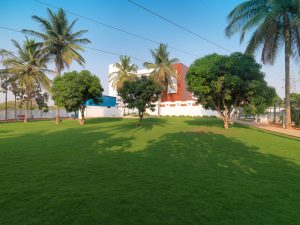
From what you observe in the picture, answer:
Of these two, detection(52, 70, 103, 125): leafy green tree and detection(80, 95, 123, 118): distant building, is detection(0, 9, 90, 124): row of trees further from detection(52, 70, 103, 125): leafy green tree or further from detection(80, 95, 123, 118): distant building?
detection(80, 95, 123, 118): distant building

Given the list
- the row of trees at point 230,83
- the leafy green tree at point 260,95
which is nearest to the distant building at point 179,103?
the row of trees at point 230,83

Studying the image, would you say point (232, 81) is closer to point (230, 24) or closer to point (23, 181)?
point (230, 24)

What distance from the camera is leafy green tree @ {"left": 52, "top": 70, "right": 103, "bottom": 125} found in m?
21.0

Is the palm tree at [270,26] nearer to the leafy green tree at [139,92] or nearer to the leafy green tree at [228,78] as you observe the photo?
the leafy green tree at [228,78]

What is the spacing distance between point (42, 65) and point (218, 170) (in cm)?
2650

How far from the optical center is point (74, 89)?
20.9 m

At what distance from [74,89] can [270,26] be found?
16.8 meters

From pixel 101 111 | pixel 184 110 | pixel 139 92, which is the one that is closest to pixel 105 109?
pixel 101 111

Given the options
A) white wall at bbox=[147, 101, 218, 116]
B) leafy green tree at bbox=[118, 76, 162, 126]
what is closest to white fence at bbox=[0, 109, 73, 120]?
white wall at bbox=[147, 101, 218, 116]

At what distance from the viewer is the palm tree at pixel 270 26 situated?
15.6 m

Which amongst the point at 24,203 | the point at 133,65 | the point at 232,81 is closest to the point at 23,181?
the point at 24,203

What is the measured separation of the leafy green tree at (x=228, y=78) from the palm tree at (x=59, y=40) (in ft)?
50.6

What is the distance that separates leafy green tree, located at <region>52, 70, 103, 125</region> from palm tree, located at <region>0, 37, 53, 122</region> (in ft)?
18.8

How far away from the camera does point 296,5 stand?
1484cm
